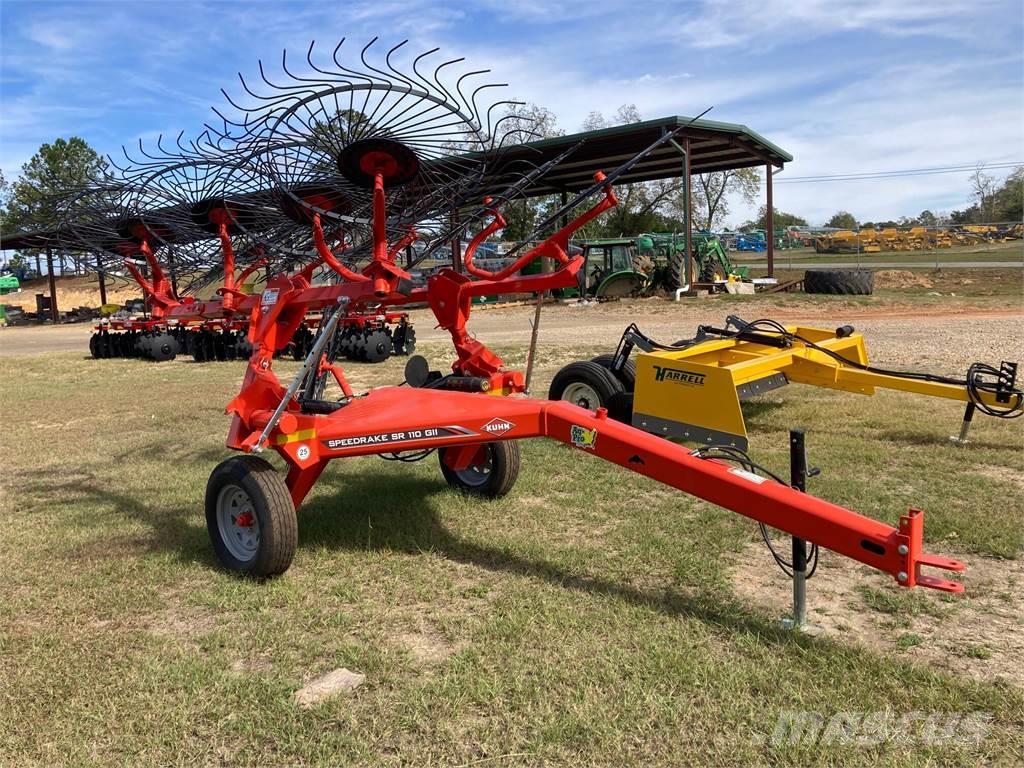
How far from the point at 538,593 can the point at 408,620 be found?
0.64 m

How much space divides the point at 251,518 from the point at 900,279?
2602 cm

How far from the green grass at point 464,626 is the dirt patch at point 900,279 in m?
20.8

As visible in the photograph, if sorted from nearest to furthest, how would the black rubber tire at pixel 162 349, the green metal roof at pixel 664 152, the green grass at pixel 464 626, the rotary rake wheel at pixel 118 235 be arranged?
the green grass at pixel 464 626
the rotary rake wheel at pixel 118 235
the black rubber tire at pixel 162 349
the green metal roof at pixel 664 152

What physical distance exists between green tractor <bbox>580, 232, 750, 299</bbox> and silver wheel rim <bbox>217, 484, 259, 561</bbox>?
21.5m

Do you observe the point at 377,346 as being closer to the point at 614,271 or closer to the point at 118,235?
the point at 118,235

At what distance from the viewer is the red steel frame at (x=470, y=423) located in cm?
306

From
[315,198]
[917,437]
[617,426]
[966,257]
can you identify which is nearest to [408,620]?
[617,426]

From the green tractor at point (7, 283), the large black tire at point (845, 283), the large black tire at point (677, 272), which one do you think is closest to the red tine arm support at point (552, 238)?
the large black tire at point (845, 283)

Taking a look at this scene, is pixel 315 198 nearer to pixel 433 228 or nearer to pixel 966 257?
pixel 433 228

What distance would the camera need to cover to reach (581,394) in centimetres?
716

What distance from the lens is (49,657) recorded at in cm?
341

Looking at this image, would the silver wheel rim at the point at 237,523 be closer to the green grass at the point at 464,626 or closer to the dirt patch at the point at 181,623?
the green grass at the point at 464,626

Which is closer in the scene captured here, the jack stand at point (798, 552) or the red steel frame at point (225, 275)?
the jack stand at point (798, 552)

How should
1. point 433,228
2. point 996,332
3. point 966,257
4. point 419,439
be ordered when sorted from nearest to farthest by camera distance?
point 419,439 → point 433,228 → point 996,332 → point 966,257
